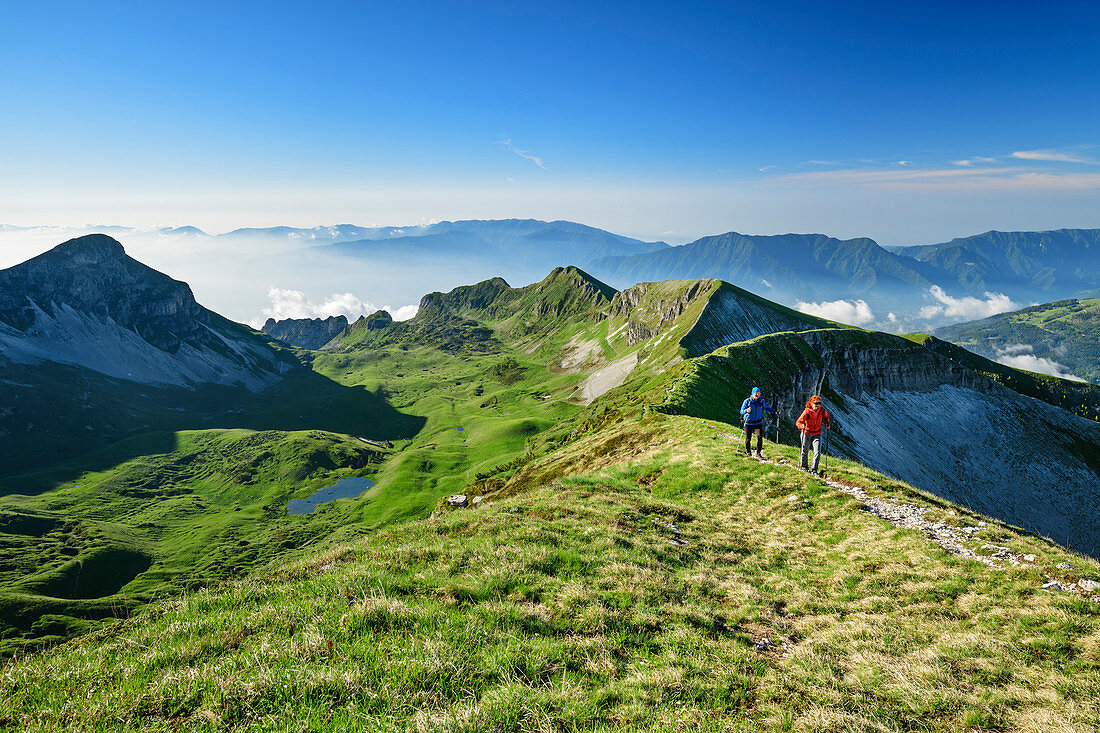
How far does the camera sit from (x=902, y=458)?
81.2 metres

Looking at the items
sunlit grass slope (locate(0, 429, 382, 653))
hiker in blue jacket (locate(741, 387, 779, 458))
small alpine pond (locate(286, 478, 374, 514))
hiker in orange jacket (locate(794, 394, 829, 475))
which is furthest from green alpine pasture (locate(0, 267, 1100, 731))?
small alpine pond (locate(286, 478, 374, 514))

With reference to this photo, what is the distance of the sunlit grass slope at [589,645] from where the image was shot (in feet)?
21.9

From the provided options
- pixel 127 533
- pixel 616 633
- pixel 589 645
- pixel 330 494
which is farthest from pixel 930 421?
pixel 127 533

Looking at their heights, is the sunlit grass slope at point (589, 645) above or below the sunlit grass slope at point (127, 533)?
above

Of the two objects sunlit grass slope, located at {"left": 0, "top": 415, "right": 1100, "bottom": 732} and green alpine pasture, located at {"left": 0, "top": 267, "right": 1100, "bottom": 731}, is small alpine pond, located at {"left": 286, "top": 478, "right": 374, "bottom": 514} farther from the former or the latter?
sunlit grass slope, located at {"left": 0, "top": 415, "right": 1100, "bottom": 732}

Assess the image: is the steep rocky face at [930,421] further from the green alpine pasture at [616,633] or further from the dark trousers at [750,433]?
the green alpine pasture at [616,633]

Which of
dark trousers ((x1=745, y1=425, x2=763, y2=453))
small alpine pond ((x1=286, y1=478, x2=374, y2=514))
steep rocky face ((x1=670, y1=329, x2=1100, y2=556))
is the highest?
dark trousers ((x1=745, y1=425, x2=763, y2=453))

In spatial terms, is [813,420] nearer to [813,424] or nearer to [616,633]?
[813,424]

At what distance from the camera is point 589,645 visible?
28.9 ft

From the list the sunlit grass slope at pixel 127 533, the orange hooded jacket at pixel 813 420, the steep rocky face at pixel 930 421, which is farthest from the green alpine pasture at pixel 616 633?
the sunlit grass slope at pixel 127 533

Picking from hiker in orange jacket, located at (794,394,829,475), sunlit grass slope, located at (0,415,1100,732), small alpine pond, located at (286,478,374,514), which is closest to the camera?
sunlit grass slope, located at (0,415,1100,732)

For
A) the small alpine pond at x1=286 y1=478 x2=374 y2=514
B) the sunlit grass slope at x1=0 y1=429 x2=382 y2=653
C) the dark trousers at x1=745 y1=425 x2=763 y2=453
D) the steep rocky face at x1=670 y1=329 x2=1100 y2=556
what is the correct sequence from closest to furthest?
1. the dark trousers at x1=745 y1=425 x2=763 y2=453
2. the steep rocky face at x1=670 y1=329 x2=1100 y2=556
3. the sunlit grass slope at x1=0 y1=429 x2=382 y2=653
4. the small alpine pond at x1=286 y1=478 x2=374 y2=514

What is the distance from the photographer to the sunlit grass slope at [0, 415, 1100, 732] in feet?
21.9

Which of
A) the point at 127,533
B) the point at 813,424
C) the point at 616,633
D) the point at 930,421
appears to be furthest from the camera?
the point at 127,533
